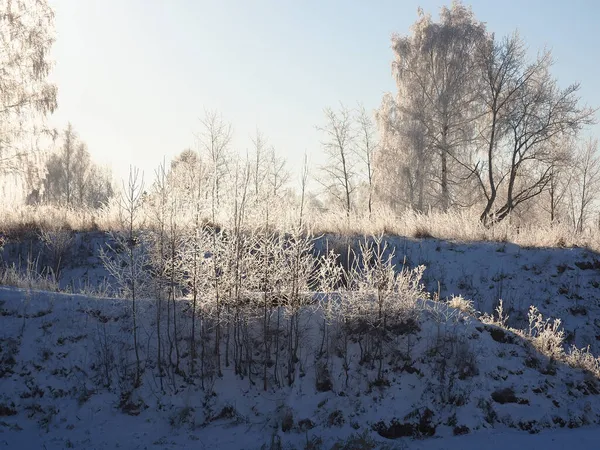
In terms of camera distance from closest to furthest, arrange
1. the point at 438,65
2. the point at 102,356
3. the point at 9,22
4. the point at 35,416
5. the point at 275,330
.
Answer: the point at 35,416 → the point at 102,356 → the point at 275,330 → the point at 9,22 → the point at 438,65

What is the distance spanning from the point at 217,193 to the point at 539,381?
6.03 meters

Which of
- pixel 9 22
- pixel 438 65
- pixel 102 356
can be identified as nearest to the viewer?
pixel 102 356

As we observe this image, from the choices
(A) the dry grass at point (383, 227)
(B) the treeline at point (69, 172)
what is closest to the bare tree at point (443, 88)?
(A) the dry grass at point (383, 227)

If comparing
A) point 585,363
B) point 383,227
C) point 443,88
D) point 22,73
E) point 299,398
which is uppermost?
point 443,88

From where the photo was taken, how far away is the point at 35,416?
6.63 metres

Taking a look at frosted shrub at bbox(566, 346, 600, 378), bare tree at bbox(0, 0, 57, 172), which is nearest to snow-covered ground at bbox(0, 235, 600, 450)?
frosted shrub at bbox(566, 346, 600, 378)

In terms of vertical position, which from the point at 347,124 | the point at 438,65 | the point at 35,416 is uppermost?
the point at 438,65

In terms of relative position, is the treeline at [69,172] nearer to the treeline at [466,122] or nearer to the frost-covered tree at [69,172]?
the frost-covered tree at [69,172]

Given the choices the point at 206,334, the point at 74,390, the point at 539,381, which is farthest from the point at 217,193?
the point at 539,381

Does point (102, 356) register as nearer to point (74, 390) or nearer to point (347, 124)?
point (74, 390)

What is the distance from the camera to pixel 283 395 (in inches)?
284

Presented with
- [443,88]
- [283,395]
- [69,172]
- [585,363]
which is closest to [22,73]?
[283,395]

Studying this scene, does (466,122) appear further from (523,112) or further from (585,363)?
(585,363)

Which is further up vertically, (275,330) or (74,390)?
(275,330)
